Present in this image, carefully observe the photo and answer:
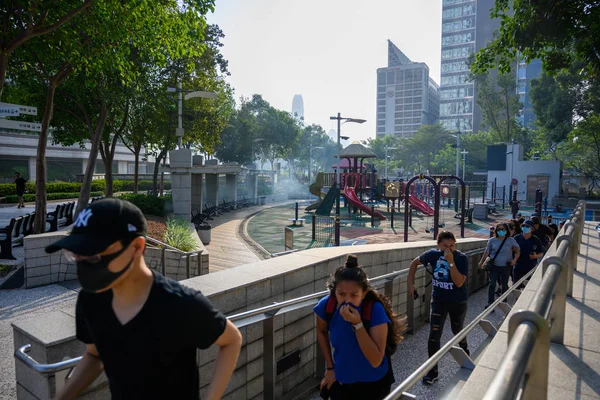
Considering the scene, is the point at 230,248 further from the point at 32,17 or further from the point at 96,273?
the point at 96,273

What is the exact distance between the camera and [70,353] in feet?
9.93

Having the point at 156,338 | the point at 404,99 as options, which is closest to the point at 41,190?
the point at 156,338

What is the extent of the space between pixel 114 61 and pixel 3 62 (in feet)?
9.16

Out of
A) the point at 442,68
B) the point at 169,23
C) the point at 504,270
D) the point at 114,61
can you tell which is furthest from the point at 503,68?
the point at 442,68

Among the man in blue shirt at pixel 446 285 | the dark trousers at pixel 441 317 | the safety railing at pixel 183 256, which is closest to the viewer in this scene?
the man in blue shirt at pixel 446 285

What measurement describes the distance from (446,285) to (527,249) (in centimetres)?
372

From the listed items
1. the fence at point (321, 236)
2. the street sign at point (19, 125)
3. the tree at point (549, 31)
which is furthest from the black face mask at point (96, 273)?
the fence at point (321, 236)

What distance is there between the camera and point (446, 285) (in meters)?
5.00

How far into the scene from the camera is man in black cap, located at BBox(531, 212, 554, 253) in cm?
884

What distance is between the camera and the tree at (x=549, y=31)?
1048cm

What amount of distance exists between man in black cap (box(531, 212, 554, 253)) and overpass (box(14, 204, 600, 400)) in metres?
1.94

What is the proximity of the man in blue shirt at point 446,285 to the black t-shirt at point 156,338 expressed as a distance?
3.74 meters

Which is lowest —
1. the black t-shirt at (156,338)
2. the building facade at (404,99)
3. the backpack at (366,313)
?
the backpack at (366,313)

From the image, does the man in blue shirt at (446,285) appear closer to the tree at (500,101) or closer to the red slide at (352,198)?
the red slide at (352,198)
